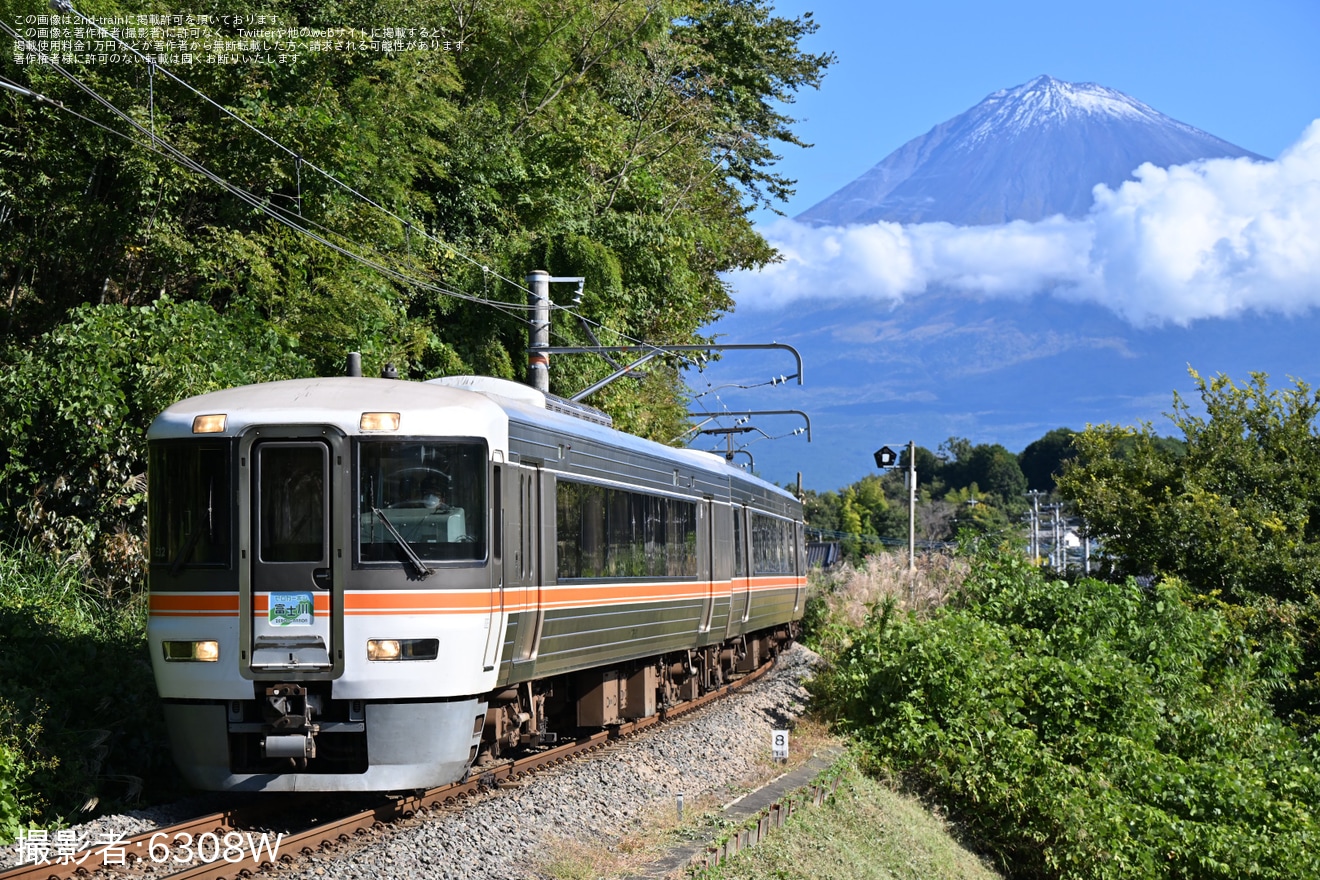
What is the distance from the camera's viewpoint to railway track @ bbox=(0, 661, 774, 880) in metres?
7.16

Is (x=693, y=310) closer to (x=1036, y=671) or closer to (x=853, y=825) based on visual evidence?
(x=1036, y=671)

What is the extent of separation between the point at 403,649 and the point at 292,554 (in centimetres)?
90

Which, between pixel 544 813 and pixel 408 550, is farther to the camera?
pixel 544 813

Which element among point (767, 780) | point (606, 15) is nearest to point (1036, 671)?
point (767, 780)

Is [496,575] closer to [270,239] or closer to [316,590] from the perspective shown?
[316,590]

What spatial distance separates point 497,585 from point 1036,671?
8690 mm

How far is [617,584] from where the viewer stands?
1223cm

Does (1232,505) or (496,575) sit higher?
(1232,505)

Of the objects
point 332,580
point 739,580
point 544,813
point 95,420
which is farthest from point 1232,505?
point 332,580

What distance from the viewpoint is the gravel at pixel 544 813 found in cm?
773

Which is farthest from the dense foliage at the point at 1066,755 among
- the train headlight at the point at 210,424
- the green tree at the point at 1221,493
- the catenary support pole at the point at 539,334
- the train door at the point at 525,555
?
the green tree at the point at 1221,493

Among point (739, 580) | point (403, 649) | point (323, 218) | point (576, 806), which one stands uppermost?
point (323, 218)

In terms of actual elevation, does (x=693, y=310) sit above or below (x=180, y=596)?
above

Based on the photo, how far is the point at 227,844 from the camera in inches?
307
